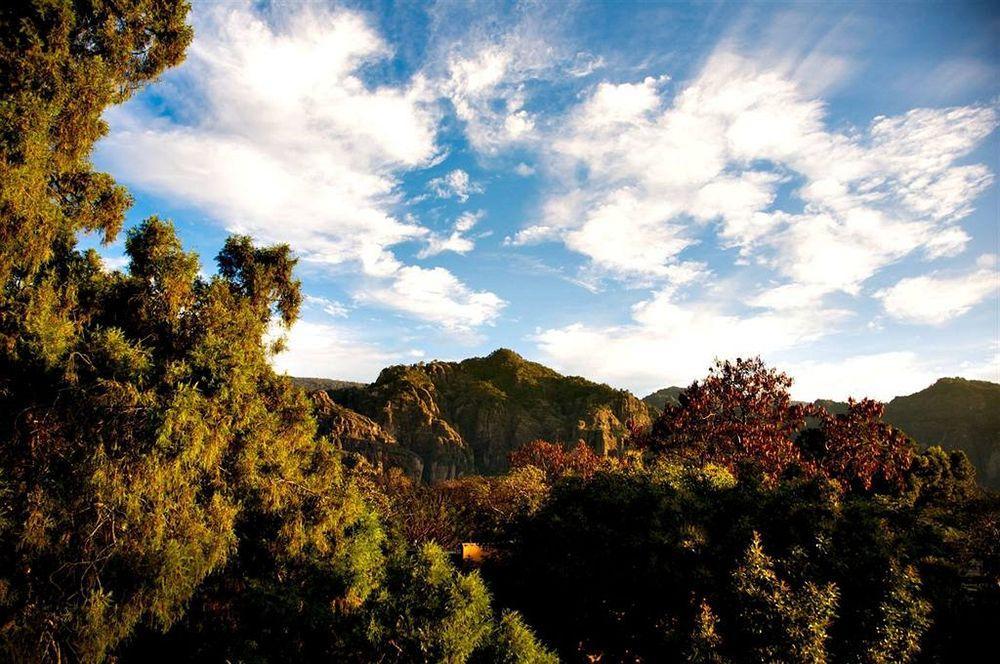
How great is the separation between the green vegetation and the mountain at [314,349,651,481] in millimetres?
44671

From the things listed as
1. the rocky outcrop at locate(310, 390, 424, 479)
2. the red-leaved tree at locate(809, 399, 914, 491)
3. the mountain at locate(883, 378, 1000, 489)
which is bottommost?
the rocky outcrop at locate(310, 390, 424, 479)

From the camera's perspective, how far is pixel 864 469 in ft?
46.3

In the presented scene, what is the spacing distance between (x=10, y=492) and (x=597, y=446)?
208ft

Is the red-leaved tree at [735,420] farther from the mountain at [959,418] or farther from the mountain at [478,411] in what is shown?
the mountain at [959,418]

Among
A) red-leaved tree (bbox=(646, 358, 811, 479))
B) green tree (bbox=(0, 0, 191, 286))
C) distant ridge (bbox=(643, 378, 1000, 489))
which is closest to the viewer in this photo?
green tree (bbox=(0, 0, 191, 286))

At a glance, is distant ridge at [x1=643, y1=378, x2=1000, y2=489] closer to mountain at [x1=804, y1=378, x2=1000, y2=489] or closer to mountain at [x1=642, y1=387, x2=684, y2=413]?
mountain at [x1=804, y1=378, x2=1000, y2=489]

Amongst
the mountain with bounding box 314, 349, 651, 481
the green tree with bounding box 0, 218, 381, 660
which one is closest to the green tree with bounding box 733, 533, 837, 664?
the green tree with bounding box 0, 218, 381, 660

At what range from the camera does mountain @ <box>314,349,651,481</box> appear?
6372 centimetres

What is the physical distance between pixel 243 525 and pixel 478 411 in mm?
Result: 66706

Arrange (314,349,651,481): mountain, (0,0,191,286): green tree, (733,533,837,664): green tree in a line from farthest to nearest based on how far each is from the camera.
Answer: (314,349,651,481): mountain
(0,0,191,286): green tree
(733,533,837,664): green tree

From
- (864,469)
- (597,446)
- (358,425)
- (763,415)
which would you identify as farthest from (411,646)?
(597,446)

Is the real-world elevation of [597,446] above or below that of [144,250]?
below

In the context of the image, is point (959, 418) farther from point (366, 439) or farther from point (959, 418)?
point (366, 439)

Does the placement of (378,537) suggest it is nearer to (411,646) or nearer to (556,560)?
(556,560)
